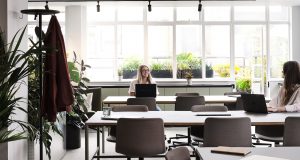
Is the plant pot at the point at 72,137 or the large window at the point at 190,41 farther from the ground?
the large window at the point at 190,41

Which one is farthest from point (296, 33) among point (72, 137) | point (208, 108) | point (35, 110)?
point (35, 110)

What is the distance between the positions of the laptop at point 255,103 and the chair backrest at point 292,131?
2.32 feet

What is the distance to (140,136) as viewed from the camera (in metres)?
3.80

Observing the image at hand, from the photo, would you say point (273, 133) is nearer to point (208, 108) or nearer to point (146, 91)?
point (208, 108)

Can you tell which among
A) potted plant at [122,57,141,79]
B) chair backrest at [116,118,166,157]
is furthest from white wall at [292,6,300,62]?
chair backrest at [116,118,166,157]

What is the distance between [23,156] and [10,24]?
1432mm

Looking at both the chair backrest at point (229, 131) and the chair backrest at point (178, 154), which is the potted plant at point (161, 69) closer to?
the chair backrest at point (229, 131)

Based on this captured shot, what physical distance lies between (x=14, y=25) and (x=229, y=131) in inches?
93.6

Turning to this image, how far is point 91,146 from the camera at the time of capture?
6504 mm

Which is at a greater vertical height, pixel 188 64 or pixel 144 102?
pixel 188 64

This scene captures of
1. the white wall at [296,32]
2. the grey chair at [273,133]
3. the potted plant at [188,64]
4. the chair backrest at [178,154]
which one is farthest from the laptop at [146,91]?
the white wall at [296,32]

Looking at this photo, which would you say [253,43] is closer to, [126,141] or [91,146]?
[91,146]

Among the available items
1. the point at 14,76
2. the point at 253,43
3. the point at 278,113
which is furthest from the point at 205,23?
the point at 14,76

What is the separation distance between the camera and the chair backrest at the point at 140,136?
3.79 metres
